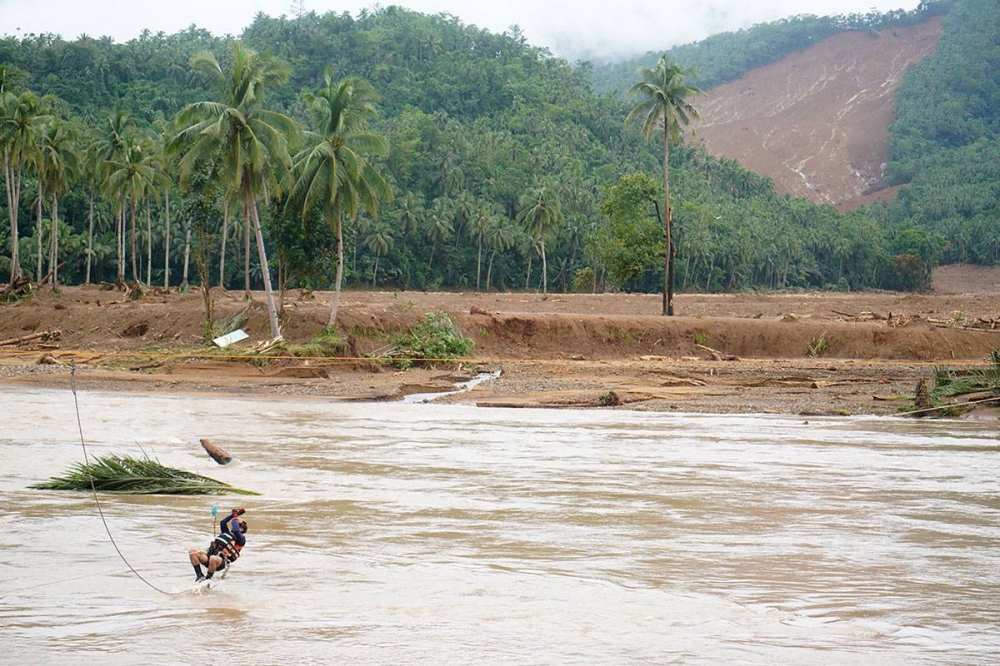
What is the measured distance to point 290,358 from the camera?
31766mm

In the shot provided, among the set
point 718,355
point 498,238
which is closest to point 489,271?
point 498,238

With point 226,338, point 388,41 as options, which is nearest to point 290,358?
point 226,338

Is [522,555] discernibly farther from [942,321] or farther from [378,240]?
[378,240]

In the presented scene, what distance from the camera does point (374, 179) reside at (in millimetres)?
34875

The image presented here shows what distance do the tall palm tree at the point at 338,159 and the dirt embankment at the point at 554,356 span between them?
358 cm

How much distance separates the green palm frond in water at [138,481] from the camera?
1290cm

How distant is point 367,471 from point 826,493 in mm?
5962

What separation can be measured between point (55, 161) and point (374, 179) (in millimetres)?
23219

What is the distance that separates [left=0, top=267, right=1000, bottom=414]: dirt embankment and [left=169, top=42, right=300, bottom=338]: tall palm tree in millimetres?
3403

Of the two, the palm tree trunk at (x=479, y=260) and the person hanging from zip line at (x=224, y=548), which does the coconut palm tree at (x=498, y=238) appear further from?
the person hanging from zip line at (x=224, y=548)

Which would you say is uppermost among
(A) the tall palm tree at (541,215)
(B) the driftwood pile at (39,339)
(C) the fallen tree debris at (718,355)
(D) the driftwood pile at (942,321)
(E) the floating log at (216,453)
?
(A) the tall palm tree at (541,215)

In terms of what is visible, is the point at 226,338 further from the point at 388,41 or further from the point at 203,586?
the point at 388,41

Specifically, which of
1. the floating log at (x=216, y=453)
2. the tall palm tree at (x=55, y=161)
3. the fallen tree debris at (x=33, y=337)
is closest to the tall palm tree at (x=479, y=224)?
the tall palm tree at (x=55, y=161)

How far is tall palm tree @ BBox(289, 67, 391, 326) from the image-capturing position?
3334 centimetres
